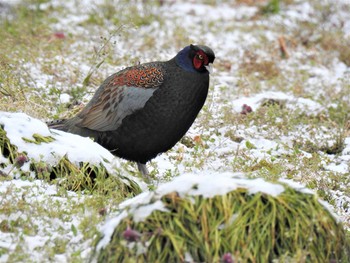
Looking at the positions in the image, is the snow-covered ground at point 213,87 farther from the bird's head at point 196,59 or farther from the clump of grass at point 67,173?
the bird's head at point 196,59

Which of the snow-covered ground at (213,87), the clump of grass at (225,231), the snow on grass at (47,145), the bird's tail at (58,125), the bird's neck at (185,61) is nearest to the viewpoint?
the clump of grass at (225,231)

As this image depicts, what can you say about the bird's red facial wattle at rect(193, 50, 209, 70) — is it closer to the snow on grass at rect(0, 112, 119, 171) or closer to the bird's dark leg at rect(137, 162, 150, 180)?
the bird's dark leg at rect(137, 162, 150, 180)

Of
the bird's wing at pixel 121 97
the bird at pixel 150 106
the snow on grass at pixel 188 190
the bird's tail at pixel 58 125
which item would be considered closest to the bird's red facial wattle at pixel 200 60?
the bird at pixel 150 106

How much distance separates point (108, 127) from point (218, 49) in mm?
4235

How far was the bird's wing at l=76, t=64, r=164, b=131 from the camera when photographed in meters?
5.49

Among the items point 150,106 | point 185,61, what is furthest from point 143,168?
point 185,61

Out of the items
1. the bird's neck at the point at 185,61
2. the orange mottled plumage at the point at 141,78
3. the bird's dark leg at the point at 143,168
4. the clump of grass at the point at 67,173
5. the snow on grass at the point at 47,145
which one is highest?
the bird's neck at the point at 185,61

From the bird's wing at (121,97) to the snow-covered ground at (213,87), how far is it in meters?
0.51

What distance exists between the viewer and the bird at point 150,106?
5.44 meters

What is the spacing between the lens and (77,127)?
5816mm

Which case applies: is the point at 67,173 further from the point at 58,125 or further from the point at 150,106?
the point at 58,125

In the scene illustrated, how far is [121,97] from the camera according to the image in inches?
220

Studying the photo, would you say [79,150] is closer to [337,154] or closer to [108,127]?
[108,127]

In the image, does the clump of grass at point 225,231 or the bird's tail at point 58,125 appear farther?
the bird's tail at point 58,125
